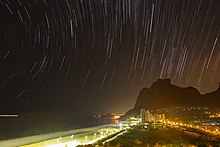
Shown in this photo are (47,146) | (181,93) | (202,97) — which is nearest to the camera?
(47,146)

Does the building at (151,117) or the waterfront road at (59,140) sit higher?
the building at (151,117)

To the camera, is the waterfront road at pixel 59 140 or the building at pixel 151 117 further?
the building at pixel 151 117

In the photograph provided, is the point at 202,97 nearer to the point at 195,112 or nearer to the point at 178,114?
the point at 178,114

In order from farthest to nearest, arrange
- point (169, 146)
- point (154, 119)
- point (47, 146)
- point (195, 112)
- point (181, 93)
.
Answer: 1. point (181, 93)
2. point (154, 119)
3. point (195, 112)
4. point (47, 146)
5. point (169, 146)

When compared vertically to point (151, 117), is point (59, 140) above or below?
below

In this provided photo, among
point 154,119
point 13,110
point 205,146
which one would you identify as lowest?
point 205,146

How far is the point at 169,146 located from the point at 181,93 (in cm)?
16451

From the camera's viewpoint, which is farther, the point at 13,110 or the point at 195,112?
the point at 13,110

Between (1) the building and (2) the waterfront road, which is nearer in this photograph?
(2) the waterfront road

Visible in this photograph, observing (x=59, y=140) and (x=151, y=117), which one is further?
(x=151, y=117)

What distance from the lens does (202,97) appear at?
15600 cm

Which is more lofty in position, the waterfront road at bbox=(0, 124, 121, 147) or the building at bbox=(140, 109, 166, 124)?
the building at bbox=(140, 109, 166, 124)

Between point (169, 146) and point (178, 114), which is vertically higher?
point (178, 114)

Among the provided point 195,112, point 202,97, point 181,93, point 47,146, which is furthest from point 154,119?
point 47,146
